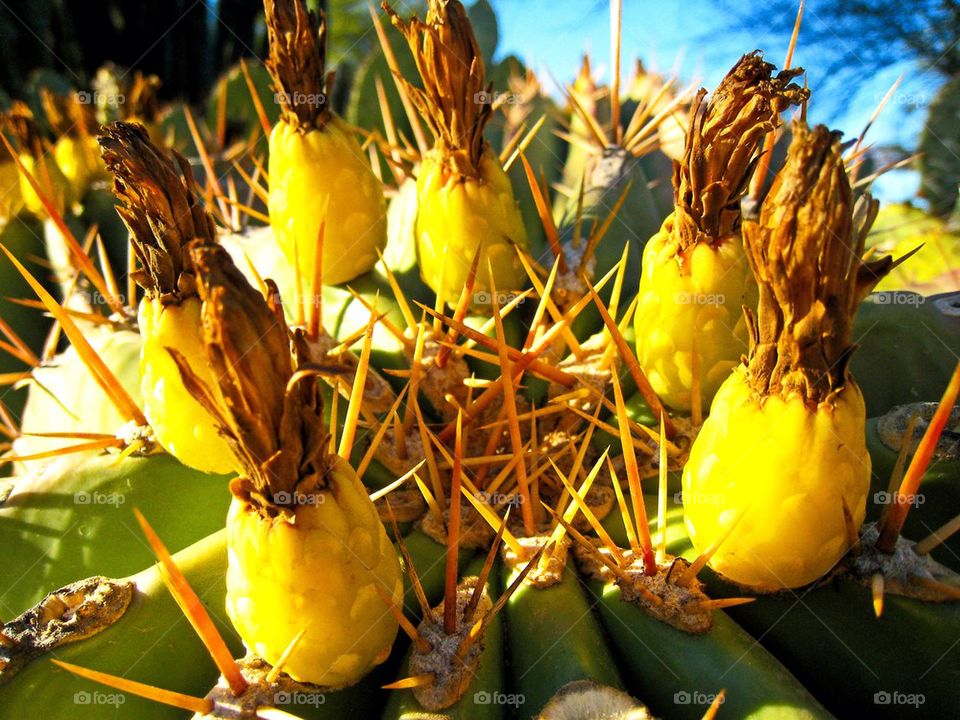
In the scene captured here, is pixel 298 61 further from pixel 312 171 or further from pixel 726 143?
pixel 726 143

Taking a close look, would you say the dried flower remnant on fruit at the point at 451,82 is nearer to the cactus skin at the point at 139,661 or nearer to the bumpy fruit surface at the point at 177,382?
the bumpy fruit surface at the point at 177,382

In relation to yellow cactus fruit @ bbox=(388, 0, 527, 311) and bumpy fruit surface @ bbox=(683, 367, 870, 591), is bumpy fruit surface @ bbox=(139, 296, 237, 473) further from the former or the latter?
bumpy fruit surface @ bbox=(683, 367, 870, 591)

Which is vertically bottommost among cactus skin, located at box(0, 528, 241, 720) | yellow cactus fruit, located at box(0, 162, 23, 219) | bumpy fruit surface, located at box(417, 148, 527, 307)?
cactus skin, located at box(0, 528, 241, 720)

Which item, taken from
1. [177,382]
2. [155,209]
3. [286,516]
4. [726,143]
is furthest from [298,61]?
[286,516]

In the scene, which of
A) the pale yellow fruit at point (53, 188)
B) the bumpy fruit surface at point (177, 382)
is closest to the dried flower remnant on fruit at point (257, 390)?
the bumpy fruit surface at point (177, 382)

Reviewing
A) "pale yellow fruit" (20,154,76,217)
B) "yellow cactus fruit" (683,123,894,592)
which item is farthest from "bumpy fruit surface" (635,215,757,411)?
"pale yellow fruit" (20,154,76,217)

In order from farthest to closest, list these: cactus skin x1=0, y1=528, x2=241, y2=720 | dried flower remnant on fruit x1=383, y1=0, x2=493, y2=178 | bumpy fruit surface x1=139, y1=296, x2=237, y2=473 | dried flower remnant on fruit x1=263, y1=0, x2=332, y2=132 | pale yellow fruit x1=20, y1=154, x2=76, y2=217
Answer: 1. pale yellow fruit x1=20, y1=154, x2=76, y2=217
2. dried flower remnant on fruit x1=263, y1=0, x2=332, y2=132
3. dried flower remnant on fruit x1=383, y1=0, x2=493, y2=178
4. bumpy fruit surface x1=139, y1=296, x2=237, y2=473
5. cactus skin x1=0, y1=528, x2=241, y2=720
